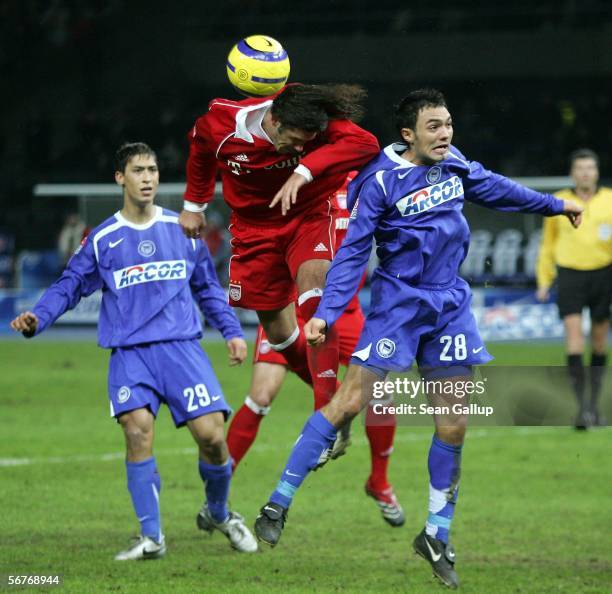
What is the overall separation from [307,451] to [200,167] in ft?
5.79

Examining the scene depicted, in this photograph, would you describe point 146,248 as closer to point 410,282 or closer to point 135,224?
point 135,224

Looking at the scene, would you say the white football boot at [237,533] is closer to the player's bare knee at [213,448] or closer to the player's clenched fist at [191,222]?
the player's bare knee at [213,448]

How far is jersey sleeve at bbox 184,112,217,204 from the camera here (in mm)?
6758

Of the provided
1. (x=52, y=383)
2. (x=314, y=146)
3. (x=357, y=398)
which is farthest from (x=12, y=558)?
(x=52, y=383)

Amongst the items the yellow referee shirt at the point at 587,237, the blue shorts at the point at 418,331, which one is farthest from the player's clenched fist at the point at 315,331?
the yellow referee shirt at the point at 587,237

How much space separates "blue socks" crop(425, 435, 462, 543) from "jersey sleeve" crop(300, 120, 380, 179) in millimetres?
1411

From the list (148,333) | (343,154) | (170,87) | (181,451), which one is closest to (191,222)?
(148,333)

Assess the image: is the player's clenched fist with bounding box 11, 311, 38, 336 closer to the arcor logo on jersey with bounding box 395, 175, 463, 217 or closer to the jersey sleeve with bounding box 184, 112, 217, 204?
the jersey sleeve with bounding box 184, 112, 217, 204

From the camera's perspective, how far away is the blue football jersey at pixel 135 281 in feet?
23.0

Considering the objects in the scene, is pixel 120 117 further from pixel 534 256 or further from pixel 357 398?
pixel 357 398

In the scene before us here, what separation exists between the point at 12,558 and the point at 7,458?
372 centimetres

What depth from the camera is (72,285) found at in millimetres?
7016

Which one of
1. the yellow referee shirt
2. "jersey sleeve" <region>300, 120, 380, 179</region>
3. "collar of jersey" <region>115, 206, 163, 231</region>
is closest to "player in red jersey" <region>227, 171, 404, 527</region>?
"collar of jersey" <region>115, 206, 163, 231</region>

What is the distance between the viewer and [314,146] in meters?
6.39
